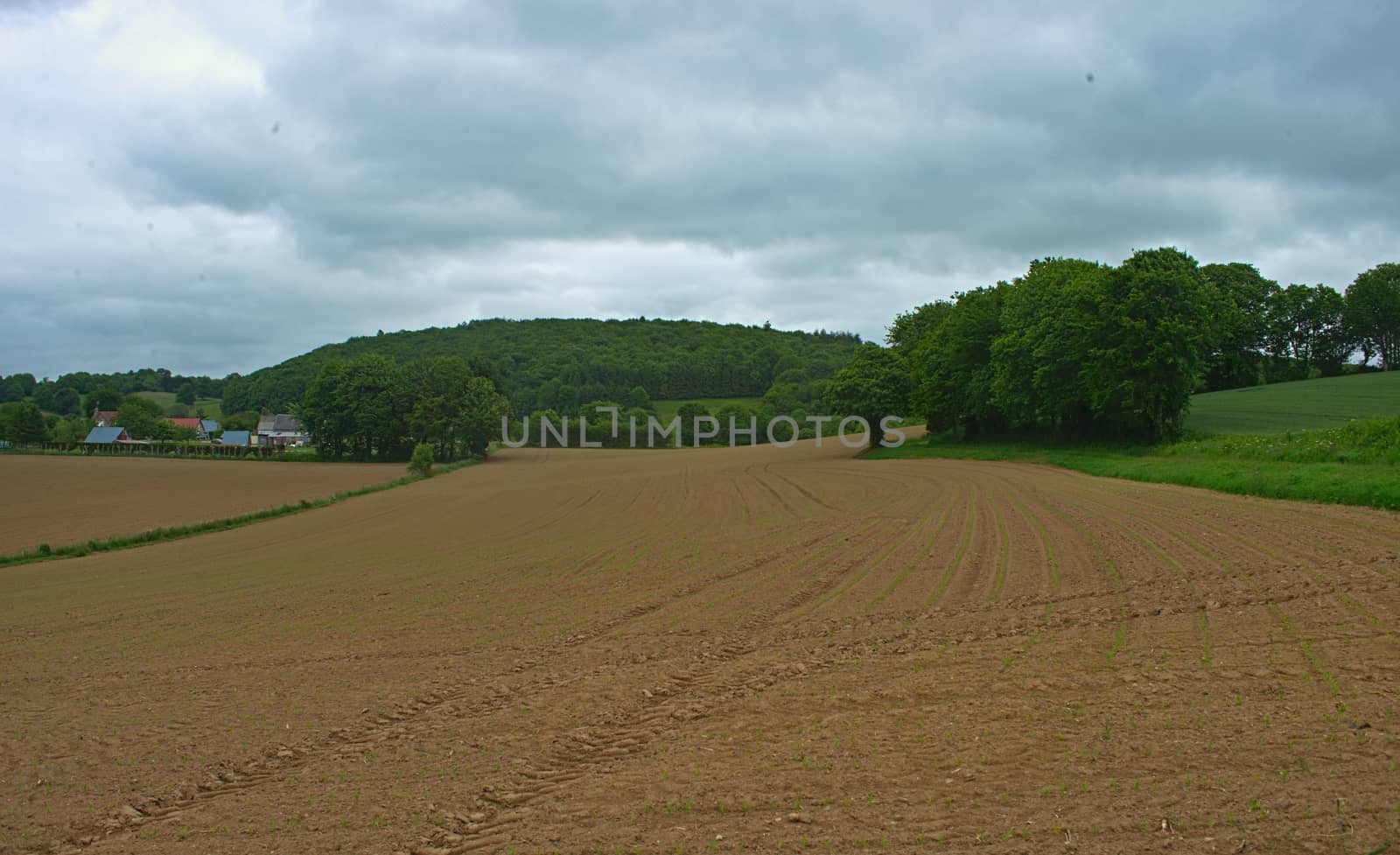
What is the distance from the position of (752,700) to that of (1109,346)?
127 ft

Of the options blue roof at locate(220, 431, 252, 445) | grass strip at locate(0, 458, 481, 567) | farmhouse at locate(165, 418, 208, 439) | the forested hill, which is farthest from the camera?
farmhouse at locate(165, 418, 208, 439)

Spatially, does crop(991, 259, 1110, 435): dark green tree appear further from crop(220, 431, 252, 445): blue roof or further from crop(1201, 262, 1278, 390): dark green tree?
crop(220, 431, 252, 445): blue roof

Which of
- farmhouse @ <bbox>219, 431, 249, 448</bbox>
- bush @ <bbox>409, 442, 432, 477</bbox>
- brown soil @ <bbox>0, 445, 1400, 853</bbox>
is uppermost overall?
farmhouse @ <bbox>219, 431, 249, 448</bbox>

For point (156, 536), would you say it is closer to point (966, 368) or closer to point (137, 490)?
point (137, 490)

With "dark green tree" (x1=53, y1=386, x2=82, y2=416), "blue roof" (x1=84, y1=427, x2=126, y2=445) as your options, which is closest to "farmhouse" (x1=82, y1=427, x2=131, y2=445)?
"blue roof" (x1=84, y1=427, x2=126, y2=445)

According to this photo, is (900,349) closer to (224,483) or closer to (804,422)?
(804,422)

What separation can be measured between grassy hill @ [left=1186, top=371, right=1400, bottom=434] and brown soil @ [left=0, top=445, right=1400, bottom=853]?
28131 mm

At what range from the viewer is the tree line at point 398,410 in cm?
8056

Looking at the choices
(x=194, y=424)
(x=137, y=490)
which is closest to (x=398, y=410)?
(x=137, y=490)

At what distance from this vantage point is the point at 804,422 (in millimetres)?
99688

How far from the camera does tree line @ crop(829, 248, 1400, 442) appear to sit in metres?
39.4

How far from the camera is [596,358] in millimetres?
137375

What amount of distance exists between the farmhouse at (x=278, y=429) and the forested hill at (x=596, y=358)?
3.89 m

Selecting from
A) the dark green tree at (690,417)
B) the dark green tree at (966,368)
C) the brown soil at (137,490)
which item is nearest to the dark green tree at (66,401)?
the brown soil at (137,490)
